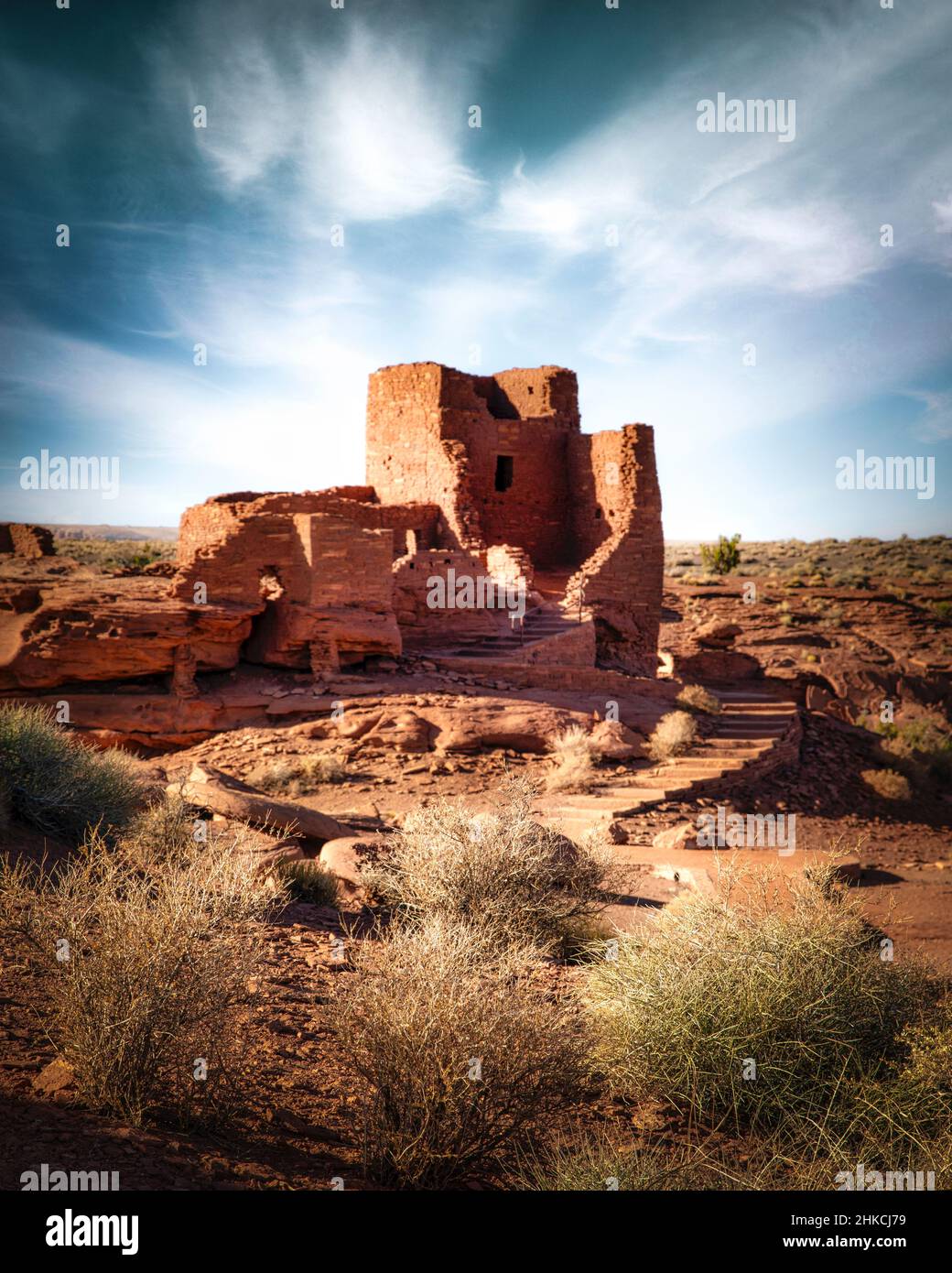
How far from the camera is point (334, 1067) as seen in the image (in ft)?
12.6

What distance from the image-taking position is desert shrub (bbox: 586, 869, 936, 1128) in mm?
3779

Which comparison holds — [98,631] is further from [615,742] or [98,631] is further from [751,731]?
[751,731]

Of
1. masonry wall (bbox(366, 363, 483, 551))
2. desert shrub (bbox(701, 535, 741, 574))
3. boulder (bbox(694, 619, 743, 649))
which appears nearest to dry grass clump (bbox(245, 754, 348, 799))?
masonry wall (bbox(366, 363, 483, 551))

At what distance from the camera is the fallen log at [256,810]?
718 centimetres

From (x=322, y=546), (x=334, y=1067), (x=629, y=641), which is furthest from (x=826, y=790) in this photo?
(x=334, y=1067)

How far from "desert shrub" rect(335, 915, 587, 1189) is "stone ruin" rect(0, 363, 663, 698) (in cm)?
1070

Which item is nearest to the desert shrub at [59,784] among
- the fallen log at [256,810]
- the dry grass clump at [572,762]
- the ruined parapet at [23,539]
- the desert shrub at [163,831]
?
the desert shrub at [163,831]

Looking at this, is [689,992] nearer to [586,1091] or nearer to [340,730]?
[586,1091]

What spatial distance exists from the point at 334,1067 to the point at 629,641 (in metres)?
16.0

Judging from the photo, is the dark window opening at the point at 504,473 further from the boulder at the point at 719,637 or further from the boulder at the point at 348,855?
the boulder at the point at 348,855

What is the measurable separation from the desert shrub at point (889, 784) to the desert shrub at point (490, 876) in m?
10.4

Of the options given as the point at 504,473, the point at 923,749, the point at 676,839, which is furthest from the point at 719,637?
the point at 676,839

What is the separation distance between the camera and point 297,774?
11.7m

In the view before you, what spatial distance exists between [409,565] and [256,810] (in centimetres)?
932
